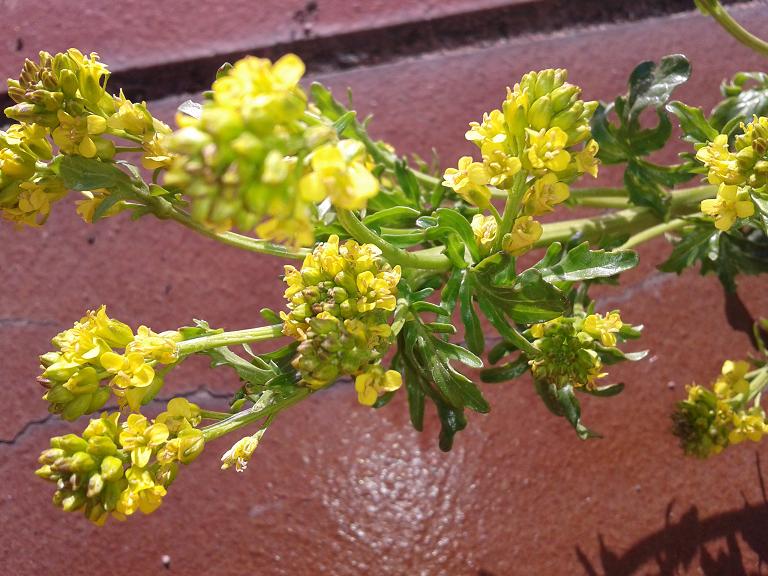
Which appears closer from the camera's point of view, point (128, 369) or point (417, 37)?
point (128, 369)

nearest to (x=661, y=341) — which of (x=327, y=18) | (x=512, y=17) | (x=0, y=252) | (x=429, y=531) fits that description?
(x=429, y=531)

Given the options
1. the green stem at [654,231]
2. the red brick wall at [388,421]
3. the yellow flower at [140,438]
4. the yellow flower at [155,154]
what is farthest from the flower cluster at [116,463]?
the green stem at [654,231]

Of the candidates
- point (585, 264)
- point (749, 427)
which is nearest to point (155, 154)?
point (585, 264)

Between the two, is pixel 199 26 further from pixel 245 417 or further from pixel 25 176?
pixel 245 417

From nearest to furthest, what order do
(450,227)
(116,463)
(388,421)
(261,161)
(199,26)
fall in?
1. (261,161)
2. (116,463)
3. (450,227)
4. (388,421)
5. (199,26)

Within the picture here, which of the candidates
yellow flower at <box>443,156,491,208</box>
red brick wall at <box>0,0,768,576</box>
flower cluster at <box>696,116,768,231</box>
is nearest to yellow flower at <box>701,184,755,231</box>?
flower cluster at <box>696,116,768,231</box>

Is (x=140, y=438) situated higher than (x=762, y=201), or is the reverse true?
(x=762, y=201)
